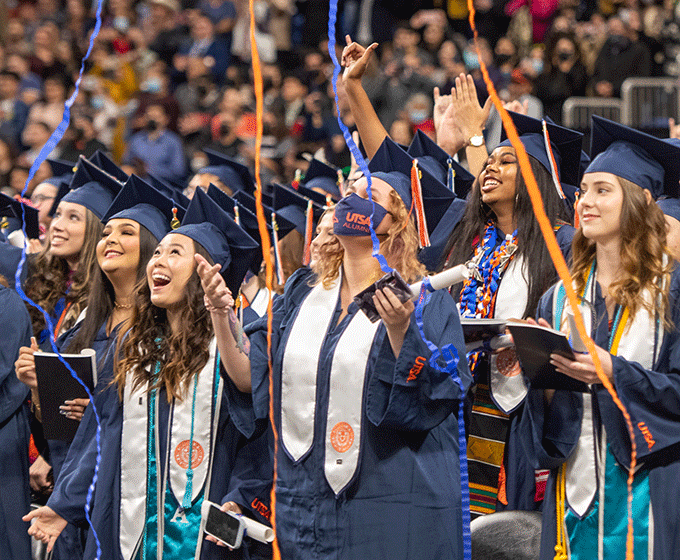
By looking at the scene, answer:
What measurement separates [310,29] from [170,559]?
10.4 m

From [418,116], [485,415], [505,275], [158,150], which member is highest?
[418,116]

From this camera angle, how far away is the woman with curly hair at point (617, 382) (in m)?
3.02

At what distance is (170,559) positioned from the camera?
11.9ft

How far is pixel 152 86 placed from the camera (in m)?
11.7

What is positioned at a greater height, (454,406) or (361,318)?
(361,318)

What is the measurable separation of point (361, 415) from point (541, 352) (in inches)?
24.4

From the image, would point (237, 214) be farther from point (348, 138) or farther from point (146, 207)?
point (348, 138)

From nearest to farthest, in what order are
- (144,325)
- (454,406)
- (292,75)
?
(454,406), (144,325), (292,75)

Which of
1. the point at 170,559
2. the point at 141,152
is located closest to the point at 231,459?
the point at 170,559

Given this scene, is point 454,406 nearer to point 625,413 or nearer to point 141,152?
point 625,413

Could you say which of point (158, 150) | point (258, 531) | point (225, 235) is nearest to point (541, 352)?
point (258, 531)

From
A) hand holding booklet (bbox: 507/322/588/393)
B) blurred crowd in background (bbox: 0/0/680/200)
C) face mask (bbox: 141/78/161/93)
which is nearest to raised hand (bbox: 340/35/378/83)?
hand holding booklet (bbox: 507/322/588/393)

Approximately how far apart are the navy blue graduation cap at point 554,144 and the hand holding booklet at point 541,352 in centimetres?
131

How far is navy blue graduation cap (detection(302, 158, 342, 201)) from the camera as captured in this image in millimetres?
6312
